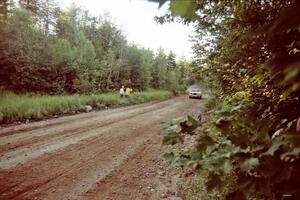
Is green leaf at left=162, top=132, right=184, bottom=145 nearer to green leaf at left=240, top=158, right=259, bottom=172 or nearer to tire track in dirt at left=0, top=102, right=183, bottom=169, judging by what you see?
green leaf at left=240, top=158, right=259, bottom=172

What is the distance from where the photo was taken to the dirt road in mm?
5348

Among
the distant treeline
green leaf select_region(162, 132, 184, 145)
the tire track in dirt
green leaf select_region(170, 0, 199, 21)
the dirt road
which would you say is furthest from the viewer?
the distant treeline

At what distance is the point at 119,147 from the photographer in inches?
350

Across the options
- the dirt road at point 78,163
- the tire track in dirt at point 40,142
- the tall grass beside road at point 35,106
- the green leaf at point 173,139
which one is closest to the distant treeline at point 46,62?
the tall grass beside road at point 35,106

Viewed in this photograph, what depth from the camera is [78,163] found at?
23.2 ft

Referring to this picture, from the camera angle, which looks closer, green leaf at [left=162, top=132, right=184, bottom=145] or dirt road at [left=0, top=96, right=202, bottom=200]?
green leaf at [left=162, top=132, right=184, bottom=145]

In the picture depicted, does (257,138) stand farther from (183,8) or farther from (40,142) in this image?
(40,142)

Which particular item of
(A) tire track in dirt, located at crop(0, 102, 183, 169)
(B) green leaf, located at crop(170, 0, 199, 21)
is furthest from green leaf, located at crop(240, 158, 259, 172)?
(A) tire track in dirt, located at crop(0, 102, 183, 169)

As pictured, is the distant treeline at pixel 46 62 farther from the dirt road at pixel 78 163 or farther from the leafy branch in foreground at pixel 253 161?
the leafy branch in foreground at pixel 253 161

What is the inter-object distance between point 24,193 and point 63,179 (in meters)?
0.92

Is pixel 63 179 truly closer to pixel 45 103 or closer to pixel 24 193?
pixel 24 193

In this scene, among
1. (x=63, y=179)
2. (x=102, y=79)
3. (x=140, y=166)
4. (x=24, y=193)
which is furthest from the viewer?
(x=102, y=79)

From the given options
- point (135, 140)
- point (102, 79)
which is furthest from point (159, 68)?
point (135, 140)

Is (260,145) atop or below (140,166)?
atop
